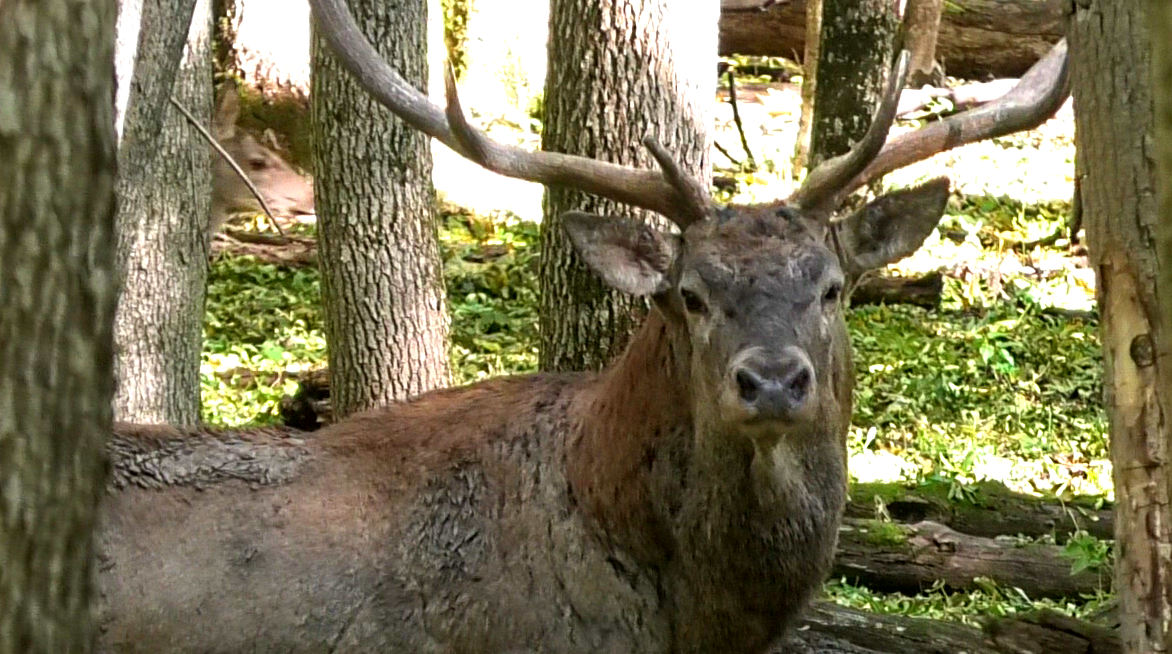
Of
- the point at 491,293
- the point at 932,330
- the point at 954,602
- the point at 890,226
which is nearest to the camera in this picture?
the point at 890,226

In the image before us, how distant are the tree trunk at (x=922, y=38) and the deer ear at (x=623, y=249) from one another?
10.4m

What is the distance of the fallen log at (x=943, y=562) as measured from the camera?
8.17 meters

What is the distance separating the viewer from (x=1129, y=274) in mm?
5078

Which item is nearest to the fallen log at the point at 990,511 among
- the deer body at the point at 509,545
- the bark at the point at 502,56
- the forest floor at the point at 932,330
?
the forest floor at the point at 932,330

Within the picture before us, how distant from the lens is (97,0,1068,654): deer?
572 cm

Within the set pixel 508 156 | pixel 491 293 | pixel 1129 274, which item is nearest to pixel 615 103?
pixel 508 156

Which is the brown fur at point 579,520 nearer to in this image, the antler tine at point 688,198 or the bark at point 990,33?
the antler tine at point 688,198

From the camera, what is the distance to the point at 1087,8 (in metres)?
5.08

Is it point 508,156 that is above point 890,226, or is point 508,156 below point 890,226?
above

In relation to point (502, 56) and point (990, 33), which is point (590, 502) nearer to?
point (502, 56)

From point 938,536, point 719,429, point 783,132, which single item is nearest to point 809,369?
point 719,429

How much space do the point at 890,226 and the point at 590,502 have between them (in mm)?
1604

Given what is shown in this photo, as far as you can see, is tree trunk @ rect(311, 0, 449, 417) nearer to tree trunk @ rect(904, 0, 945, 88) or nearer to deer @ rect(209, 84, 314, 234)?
deer @ rect(209, 84, 314, 234)

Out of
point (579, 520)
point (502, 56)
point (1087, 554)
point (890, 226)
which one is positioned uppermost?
point (502, 56)
